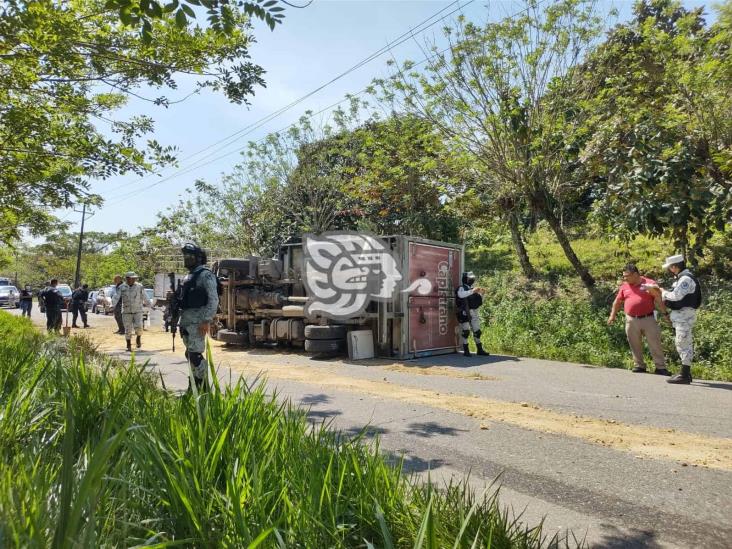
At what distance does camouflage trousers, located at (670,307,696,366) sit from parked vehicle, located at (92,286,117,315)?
28.5 metres

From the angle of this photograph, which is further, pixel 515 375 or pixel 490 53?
pixel 490 53

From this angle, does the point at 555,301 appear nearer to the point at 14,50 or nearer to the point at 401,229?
the point at 401,229

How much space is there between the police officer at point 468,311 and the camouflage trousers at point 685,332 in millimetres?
3890

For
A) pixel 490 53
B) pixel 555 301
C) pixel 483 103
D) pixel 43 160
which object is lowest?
pixel 555 301

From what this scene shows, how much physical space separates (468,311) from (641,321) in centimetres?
336

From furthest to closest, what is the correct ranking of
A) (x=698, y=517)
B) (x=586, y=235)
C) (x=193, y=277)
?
(x=586, y=235) → (x=193, y=277) → (x=698, y=517)

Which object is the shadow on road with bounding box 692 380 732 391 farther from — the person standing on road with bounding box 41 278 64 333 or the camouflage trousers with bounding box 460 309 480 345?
the person standing on road with bounding box 41 278 64 333

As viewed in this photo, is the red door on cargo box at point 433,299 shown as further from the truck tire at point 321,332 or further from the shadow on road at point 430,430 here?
the shadow on road at point 430,430

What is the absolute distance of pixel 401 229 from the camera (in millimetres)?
21281

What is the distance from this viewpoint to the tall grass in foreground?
1.70 meters

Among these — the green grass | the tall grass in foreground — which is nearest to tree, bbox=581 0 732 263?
the green grass

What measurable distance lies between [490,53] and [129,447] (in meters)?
11.5

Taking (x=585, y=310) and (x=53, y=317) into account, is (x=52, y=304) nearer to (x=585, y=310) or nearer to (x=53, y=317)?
(x=53, y=317)

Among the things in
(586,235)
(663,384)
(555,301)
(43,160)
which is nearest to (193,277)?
(43,160)
